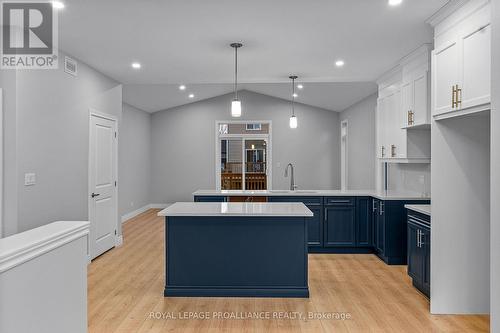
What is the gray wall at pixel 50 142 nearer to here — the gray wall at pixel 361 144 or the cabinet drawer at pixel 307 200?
the cabinet drawer at pixel 307 200

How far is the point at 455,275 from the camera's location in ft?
11.2

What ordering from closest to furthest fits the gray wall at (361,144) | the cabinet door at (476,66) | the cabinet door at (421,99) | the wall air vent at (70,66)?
the cabinet door at (476,66)
the cabinet door at (421,99)
the wall air vent at (70,66)
the gray wall at (361,144)

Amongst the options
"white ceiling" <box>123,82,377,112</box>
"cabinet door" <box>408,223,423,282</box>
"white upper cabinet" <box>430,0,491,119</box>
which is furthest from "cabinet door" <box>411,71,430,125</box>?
"white ceiling" <box>123,82,377,112</box>

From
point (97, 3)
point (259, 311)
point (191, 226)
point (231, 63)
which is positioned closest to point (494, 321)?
point (259, 311)

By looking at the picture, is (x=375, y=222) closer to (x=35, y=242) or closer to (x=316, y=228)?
(x=316, y=228)

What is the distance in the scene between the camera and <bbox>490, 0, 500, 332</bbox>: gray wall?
8.05 ft

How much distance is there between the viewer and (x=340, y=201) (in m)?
5.65

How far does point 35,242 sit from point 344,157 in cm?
908

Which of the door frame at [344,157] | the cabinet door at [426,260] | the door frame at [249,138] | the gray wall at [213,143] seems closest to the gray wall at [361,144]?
the door frame at [344,157]

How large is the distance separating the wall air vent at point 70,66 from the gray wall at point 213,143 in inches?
234

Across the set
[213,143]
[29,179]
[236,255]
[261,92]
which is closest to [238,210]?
[236,255]

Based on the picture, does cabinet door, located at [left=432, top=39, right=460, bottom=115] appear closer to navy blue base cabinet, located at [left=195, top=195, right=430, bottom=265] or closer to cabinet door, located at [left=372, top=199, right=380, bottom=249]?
cabinet door, located at [left=372, top=199, right=380, bottom=249]

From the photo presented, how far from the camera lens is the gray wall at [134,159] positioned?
29.1 ft

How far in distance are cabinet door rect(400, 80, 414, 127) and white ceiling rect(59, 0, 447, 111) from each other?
39cm
